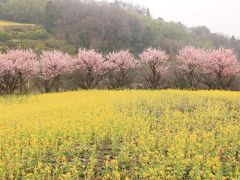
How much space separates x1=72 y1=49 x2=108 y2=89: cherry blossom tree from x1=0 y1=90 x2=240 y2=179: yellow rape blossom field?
2247 cm

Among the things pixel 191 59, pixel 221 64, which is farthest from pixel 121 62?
pixel 221 64

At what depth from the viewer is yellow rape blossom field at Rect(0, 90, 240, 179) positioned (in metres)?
10.6

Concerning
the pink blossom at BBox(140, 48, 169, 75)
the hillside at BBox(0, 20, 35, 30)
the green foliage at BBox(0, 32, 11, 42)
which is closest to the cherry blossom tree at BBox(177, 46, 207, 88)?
the pink blossom at BBox(140, 48, 169, 75)

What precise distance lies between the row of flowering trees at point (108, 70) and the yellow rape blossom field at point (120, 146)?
19.9 m

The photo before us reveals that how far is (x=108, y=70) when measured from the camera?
45188 millimetres

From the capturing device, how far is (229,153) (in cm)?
1192

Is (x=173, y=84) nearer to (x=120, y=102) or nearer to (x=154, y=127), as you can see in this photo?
(x=120, y=102)

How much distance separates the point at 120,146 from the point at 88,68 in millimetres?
30209

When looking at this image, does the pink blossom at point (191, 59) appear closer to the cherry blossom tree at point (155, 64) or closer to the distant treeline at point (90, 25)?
the cherry blossom tree at point (155, 64)

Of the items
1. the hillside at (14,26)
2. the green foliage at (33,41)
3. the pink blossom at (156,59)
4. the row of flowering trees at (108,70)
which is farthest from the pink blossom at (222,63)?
the hillside at (14,26)

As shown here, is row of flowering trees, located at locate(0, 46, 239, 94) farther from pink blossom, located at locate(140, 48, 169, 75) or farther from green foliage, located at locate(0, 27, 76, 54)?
green foliage, located at locate(0, 27, 76, 54)

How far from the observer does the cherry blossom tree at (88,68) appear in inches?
1700

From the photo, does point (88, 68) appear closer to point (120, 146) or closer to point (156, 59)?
point (156, 59)

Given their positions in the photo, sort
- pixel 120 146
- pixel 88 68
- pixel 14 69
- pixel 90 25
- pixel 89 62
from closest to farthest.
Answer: pixel 120 146 → pixel 14 69 → pixel 89 62 → pixel 88 68 → pixel 90 25
